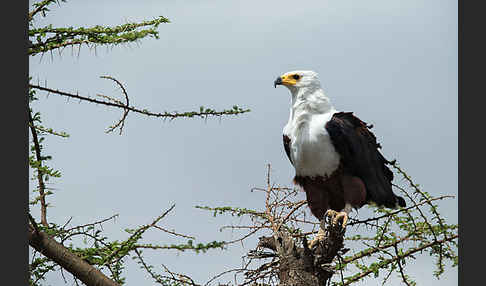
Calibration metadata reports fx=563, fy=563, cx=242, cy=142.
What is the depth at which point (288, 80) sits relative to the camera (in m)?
4.43

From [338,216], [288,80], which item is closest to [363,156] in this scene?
[338,216]

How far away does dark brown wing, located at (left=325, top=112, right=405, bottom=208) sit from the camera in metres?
4.15

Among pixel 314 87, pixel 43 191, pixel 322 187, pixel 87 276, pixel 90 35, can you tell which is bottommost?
pixel 87 276

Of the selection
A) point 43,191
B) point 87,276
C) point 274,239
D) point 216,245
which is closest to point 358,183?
point 274,239

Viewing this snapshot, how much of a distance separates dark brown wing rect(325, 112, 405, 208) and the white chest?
0.05m

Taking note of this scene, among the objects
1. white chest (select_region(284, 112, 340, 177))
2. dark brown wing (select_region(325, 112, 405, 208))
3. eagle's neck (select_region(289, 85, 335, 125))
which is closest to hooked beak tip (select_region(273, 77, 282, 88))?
eagle's neck (select_region(289, 85, 335, 125))

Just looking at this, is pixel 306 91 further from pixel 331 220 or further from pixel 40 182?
pixel 40 182

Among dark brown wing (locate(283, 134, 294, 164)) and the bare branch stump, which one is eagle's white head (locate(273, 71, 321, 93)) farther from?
the bare branch stump

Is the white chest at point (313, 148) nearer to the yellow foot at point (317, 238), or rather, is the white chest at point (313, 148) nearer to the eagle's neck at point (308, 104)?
the eagle's neck at point (308, 104)

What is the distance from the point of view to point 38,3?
12.4ft

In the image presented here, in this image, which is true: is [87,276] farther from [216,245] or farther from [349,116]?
[349,116]

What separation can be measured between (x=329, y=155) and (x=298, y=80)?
684mm

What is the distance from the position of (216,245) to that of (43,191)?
4.52ft

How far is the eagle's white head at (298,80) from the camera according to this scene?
438cm
